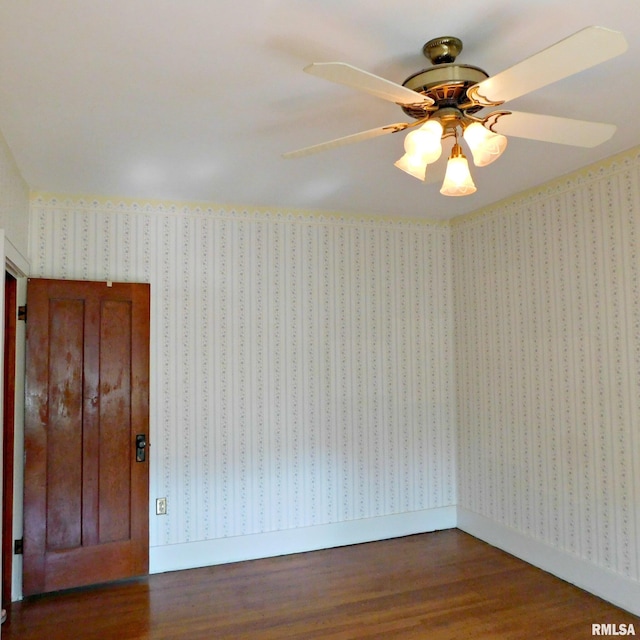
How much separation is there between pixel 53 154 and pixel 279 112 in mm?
1366

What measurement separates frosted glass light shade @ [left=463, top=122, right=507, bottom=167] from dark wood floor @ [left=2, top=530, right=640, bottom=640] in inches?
97.4

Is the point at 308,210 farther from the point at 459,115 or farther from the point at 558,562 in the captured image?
the point at 558,562

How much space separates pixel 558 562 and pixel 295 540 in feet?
6.10

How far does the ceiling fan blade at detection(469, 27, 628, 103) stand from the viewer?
1262 mm

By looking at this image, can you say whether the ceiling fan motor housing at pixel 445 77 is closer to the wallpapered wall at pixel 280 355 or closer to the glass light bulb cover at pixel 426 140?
the glass light bulb cover at pixel 426 140

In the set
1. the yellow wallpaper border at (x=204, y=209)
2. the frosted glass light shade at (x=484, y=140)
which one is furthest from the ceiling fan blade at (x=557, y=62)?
the yellow wallpaper border at (x=204, y=209)

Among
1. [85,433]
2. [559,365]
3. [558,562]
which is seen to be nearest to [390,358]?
[559,365]

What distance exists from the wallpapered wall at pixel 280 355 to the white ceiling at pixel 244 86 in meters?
0.50

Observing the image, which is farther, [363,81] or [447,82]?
[447,82]

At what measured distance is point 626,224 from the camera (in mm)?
2943

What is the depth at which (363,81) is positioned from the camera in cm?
149

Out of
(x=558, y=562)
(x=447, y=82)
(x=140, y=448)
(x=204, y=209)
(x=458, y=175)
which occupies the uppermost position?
(x=204, y=209)

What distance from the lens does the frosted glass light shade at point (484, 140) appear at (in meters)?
1.72

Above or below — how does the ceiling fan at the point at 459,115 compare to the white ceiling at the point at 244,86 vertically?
below
